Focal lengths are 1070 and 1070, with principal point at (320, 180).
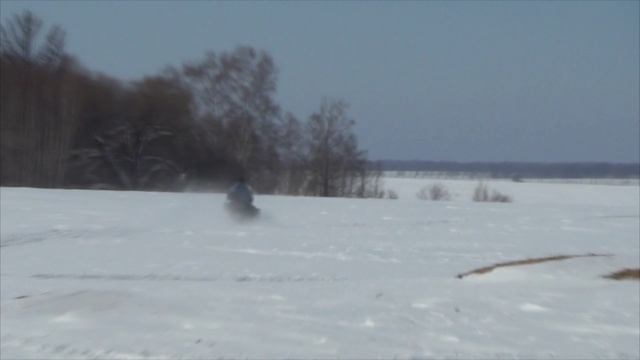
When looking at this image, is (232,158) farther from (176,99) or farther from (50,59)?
(50,59)

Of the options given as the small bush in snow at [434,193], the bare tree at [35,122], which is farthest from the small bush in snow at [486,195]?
the bare tree at [35,122]

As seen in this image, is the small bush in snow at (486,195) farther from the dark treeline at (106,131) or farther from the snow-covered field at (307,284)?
the snow-covered field at (307,284)

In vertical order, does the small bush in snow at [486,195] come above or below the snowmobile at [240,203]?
below

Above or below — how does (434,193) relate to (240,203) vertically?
below

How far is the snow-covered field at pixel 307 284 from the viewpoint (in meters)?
10.3

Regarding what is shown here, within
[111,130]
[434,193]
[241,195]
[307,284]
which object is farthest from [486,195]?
[307,284]

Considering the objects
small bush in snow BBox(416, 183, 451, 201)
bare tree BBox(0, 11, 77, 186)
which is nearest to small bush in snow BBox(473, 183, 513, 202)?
small bush in snow BBox(416, 183, 451, 201)

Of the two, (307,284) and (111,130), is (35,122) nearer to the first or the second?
(111,130)

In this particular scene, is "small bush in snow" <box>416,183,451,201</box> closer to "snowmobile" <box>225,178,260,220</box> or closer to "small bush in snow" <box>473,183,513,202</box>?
"small bush in snow" <box>473,183,513,202</box>

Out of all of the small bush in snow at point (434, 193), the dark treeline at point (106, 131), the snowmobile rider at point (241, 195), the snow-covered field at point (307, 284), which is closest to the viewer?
the snow-covered field at point (307, 284)

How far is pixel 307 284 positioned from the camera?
15688mm

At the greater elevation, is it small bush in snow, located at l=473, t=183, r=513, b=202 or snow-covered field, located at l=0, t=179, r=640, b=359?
snow-covered field, located at l=0, t=179, r=640, b=359

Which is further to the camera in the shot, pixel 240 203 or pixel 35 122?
pixel 35 122

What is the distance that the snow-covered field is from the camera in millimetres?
10266
